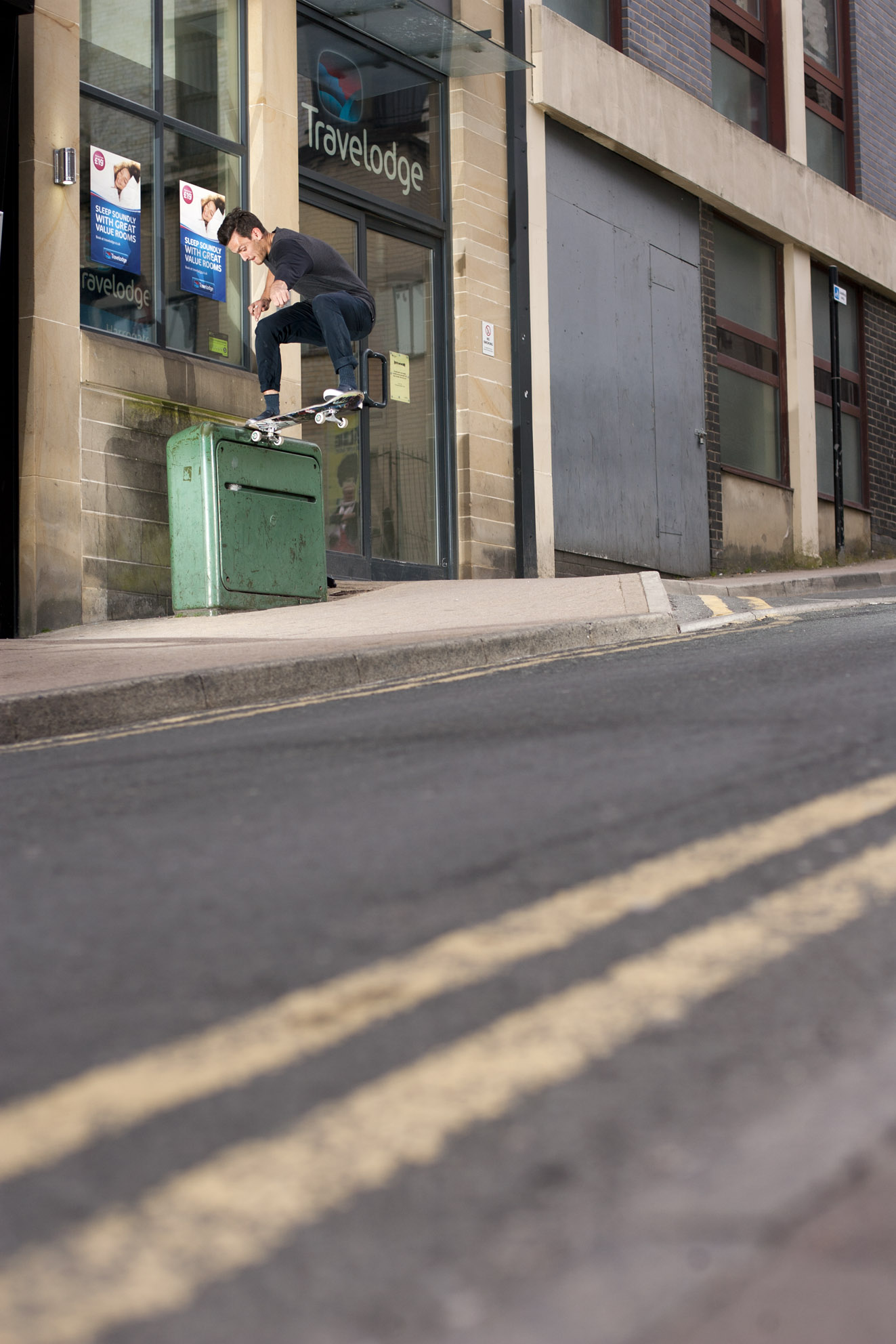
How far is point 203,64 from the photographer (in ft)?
43.0

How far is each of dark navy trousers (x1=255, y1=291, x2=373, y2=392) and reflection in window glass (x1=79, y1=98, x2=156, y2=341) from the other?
107 cm

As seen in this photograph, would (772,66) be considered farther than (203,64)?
Yes

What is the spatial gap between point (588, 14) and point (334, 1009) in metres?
17.6

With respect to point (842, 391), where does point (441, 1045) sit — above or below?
below

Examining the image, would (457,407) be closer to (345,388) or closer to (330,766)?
(345,388)

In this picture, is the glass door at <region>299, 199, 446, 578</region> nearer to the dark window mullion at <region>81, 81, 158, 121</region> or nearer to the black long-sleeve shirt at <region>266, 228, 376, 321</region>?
the black long-sleeve shirt at <region>266, 228, 376, 321</region>

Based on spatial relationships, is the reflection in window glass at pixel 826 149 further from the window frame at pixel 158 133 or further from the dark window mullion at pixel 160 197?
the dark window mullion at pixel 160 197

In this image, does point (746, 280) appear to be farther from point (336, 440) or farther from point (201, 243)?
point (201, 243)

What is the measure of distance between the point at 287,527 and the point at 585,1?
9609mm

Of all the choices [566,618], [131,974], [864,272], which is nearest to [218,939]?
[131,974]

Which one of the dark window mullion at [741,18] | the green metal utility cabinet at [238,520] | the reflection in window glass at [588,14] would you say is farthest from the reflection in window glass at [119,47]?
the dark window mullion at [741,18]

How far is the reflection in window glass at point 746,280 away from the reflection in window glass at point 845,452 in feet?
5.24

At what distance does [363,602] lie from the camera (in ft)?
36.2

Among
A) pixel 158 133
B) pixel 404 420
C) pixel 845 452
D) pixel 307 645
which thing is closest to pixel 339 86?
pixel 158 133
